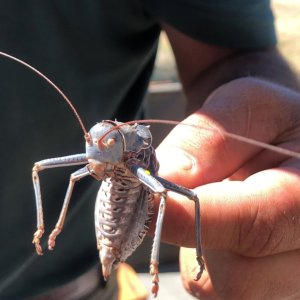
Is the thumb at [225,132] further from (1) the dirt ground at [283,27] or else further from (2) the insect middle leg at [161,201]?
(1) the dirt ground at [283,27]

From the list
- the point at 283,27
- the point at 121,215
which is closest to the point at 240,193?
the point at 121,215

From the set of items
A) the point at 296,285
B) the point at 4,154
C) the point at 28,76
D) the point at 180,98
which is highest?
the point at 28,76

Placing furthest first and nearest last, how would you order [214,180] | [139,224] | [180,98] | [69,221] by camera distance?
[180,98]
[69,221]
[214,180]
[139,224]

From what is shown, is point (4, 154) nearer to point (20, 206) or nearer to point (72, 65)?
point (20, 206)

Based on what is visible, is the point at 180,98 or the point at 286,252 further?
the point at 180,98

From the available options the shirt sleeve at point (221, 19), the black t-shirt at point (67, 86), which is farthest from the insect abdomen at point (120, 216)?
the shirt sleeve at point (221, 19)

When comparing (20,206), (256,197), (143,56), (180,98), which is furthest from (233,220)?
(180,98)

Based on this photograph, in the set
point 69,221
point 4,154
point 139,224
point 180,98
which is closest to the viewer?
point 139,224

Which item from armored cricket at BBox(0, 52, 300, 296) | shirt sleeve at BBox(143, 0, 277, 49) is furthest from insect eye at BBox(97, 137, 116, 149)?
shirt sleeve at BBox(143, 0, 277, 49)
